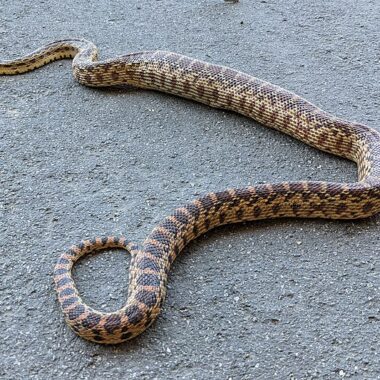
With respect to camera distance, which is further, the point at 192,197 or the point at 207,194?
the point at 192,197

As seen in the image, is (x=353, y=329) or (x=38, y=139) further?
(x=38, y=139)

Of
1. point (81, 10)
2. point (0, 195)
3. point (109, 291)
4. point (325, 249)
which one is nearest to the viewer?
point (109, 291)

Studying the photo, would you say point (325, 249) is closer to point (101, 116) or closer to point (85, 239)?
point (85, 239)

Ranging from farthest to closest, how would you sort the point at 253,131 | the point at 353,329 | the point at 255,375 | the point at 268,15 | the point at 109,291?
the point at 268,15 < the point at 253,131 < the point at 109,291 < the point at 353,329 < the point at 255,375

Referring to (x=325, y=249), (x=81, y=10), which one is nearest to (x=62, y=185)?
(x=325, y=249)

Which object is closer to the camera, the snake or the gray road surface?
the gray road surface
